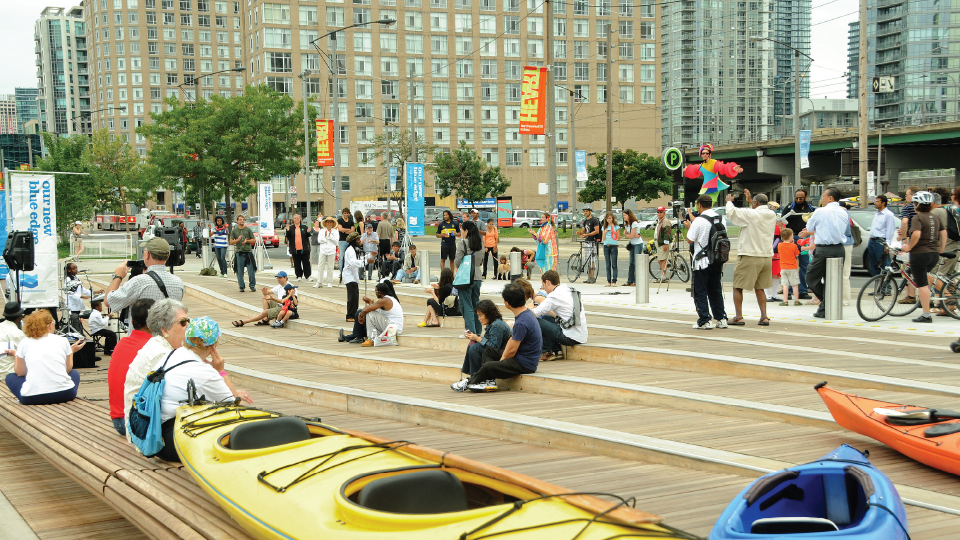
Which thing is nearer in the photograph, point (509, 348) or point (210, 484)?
point (210, 484)

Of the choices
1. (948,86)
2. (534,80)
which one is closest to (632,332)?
(534,80)

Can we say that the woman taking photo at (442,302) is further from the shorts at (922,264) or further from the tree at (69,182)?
the tree at (69,182)

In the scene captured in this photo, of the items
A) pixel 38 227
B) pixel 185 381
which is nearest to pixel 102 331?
pixel 38 227

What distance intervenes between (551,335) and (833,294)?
4596 mm

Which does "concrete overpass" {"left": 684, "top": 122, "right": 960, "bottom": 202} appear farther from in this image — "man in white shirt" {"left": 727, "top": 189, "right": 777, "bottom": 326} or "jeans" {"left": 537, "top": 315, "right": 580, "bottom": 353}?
"jeans" {"left": 537, "top": 315, "right": 580, "bottom": 353}

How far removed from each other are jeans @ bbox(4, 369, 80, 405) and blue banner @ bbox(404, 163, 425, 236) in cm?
1206

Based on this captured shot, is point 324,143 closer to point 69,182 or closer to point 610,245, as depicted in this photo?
point 69,182

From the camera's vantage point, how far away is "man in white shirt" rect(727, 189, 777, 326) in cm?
1097

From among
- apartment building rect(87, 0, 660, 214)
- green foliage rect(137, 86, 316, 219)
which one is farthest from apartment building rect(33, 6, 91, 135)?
green foliage rect(137, 86, 316, 219)

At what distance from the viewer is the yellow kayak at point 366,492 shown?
11.0 feet

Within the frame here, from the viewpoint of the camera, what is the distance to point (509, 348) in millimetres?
8469

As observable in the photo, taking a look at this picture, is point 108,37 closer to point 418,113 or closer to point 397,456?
point 418,113

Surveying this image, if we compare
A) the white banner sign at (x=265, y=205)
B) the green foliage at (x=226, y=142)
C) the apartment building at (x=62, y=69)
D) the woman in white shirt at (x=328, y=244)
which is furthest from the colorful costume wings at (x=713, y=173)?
the apartment building at (x=62, y=69)

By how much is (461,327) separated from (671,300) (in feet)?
14.5
